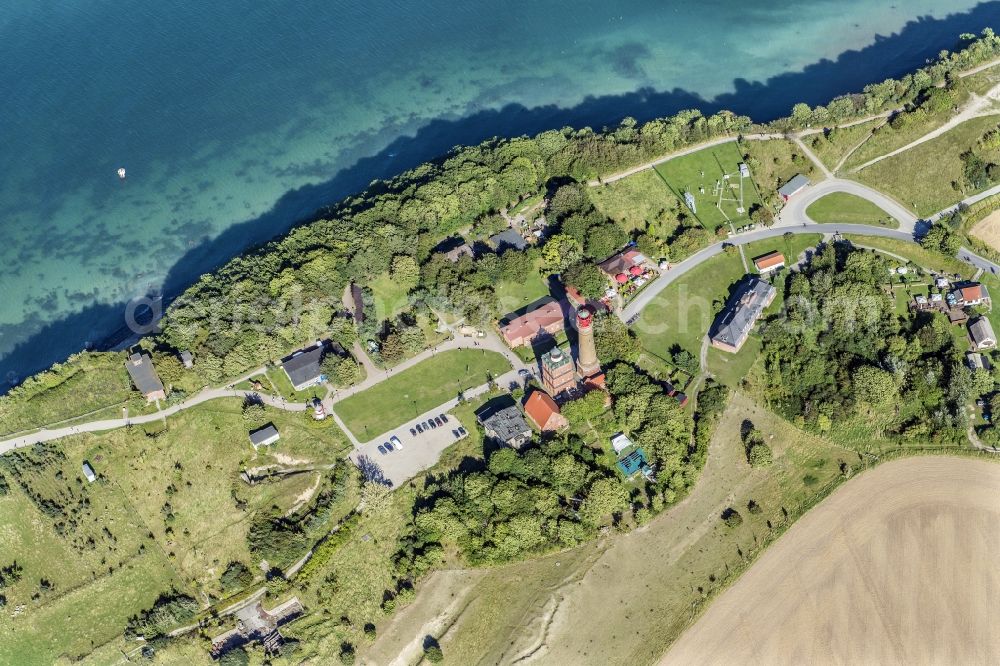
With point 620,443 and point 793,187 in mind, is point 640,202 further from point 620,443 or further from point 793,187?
point 620,443

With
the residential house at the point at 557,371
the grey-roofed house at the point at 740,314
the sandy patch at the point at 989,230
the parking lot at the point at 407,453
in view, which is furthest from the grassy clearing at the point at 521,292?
the sandy patch at the point at 989,230

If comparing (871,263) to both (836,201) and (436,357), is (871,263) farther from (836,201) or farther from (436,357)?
(436,357)

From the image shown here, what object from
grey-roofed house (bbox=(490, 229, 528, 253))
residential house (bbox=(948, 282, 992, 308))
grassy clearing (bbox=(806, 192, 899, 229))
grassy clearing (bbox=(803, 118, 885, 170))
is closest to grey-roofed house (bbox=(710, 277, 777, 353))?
grassy clearing (bbox=(806, 192, 899, 229))

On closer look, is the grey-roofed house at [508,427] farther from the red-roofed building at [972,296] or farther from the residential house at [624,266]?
the red-roofed building at [972,296]

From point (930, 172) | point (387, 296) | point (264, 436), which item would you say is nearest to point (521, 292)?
point (387, 296)

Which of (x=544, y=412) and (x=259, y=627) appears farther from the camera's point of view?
(x=544, y=412)
